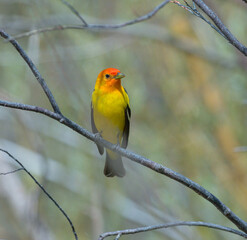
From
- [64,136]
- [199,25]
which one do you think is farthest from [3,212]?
[199,25]

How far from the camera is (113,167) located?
5.02 metres

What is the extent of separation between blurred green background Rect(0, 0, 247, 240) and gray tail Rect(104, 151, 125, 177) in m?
1.92

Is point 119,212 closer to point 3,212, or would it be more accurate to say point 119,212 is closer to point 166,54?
point 3,212

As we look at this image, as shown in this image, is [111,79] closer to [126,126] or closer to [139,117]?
[126,126]

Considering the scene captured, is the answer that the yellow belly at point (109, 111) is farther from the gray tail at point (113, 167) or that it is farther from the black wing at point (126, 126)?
the gray tail at point (113, 167)

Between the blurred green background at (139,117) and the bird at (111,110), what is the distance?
2.20 metres

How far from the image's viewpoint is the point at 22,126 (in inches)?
283

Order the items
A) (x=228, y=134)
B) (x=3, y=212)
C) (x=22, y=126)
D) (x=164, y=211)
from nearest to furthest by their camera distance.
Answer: (x=164, y=211), (x=22, y=126), (x=228, y=134), (x=3, y=212)

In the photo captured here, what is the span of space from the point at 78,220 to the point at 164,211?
297 cm

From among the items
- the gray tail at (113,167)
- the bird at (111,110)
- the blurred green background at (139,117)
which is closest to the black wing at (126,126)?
the bird at (111,110)

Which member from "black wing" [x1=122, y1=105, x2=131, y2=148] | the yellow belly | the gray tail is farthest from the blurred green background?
the yellow belly

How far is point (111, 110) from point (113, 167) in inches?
27.9

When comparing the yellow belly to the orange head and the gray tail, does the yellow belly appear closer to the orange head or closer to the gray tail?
the orange head

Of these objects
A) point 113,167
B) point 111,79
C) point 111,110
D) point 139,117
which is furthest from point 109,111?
point 139,117
